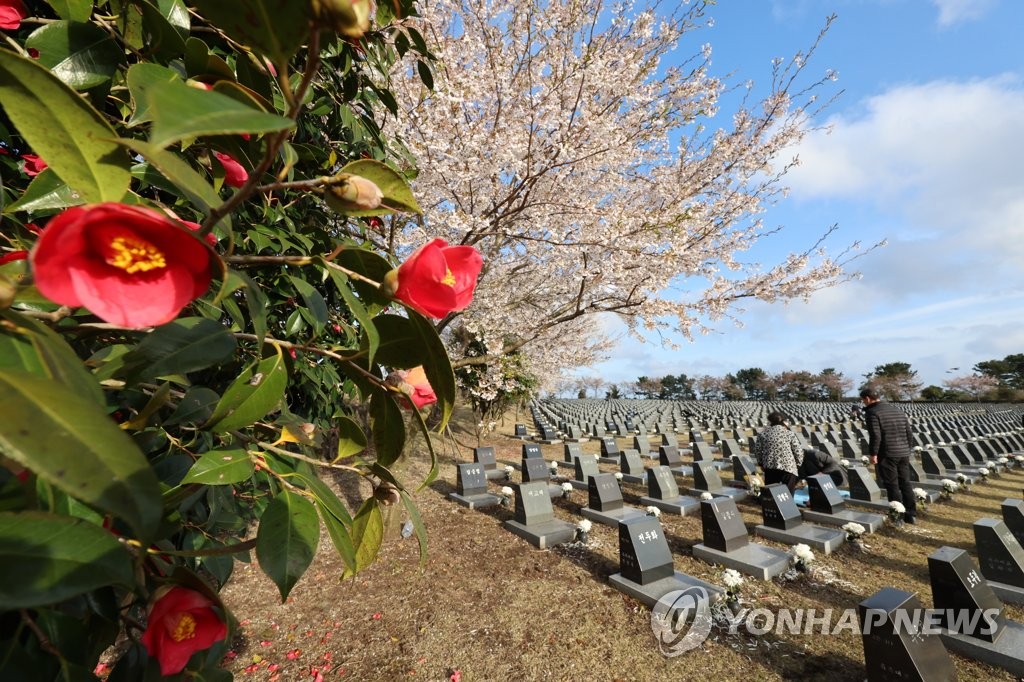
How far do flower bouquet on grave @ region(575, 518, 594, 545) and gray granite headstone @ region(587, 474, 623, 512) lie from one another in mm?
1069

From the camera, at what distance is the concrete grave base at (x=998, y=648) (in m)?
2.95

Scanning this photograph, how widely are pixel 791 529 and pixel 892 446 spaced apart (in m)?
2.03

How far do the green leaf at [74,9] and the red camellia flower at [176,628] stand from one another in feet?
2.97

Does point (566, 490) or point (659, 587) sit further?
point (566, 490)

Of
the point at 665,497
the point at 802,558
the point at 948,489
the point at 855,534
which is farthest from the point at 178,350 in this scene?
the point at 948,489

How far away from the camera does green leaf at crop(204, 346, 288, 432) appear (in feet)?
2.09

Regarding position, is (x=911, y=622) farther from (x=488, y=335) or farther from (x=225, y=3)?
(x=488, y=335)

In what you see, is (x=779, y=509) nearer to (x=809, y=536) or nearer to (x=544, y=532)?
(x=809, y=536)

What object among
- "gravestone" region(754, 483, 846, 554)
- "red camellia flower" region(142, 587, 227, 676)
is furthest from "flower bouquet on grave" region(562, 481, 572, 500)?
"red camellia flower" region(142, 587, 227, 676)

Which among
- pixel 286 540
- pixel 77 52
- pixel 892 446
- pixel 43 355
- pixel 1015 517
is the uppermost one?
pixel 77 52

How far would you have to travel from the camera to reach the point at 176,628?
576mm

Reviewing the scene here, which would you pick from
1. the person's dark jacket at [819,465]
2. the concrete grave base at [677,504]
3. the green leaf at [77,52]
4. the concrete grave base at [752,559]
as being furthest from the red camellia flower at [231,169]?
the person's dark jacket at [819,465]

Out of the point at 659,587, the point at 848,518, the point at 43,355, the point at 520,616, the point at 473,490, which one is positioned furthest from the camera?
the point at 473,490

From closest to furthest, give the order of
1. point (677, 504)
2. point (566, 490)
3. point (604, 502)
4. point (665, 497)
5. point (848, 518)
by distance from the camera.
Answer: point (848, 518), point (604, 502), point (677, 504), point (665, 497), point (566, 490)
